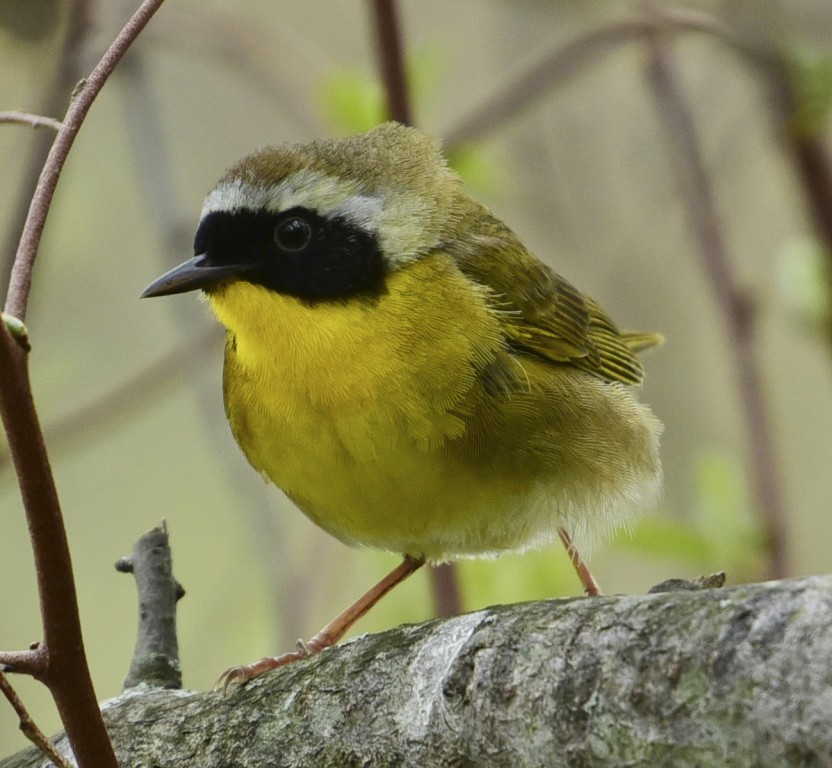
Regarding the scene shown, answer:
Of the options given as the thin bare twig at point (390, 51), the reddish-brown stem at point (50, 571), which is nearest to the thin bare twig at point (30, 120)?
the reddish-brown stem at point (50, 571)

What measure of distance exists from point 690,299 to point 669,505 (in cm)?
150

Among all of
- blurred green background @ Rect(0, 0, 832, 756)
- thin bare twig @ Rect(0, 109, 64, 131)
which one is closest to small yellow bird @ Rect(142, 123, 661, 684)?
blurred green background @ Rect(0, 0, 832, 756)

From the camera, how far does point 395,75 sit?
3.21 m

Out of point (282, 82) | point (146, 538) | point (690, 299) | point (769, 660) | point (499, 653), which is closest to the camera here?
point (769, 660)

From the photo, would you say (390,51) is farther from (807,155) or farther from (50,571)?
(50,571)

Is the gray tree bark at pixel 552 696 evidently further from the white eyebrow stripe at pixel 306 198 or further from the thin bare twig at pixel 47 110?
the thin bare twig at pixel 47 110

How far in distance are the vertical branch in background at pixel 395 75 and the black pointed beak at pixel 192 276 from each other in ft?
2.15

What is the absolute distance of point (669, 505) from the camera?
6.14 meters

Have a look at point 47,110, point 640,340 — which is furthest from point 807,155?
point 47,110

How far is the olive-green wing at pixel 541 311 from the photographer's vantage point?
11.2ft

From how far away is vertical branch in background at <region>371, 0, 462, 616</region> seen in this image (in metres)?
3.15

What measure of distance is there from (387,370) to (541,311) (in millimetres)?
856

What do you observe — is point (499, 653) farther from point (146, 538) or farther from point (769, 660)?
point (146, 538)

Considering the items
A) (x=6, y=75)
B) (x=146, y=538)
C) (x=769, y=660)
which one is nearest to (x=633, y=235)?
(x=6, y=75)
